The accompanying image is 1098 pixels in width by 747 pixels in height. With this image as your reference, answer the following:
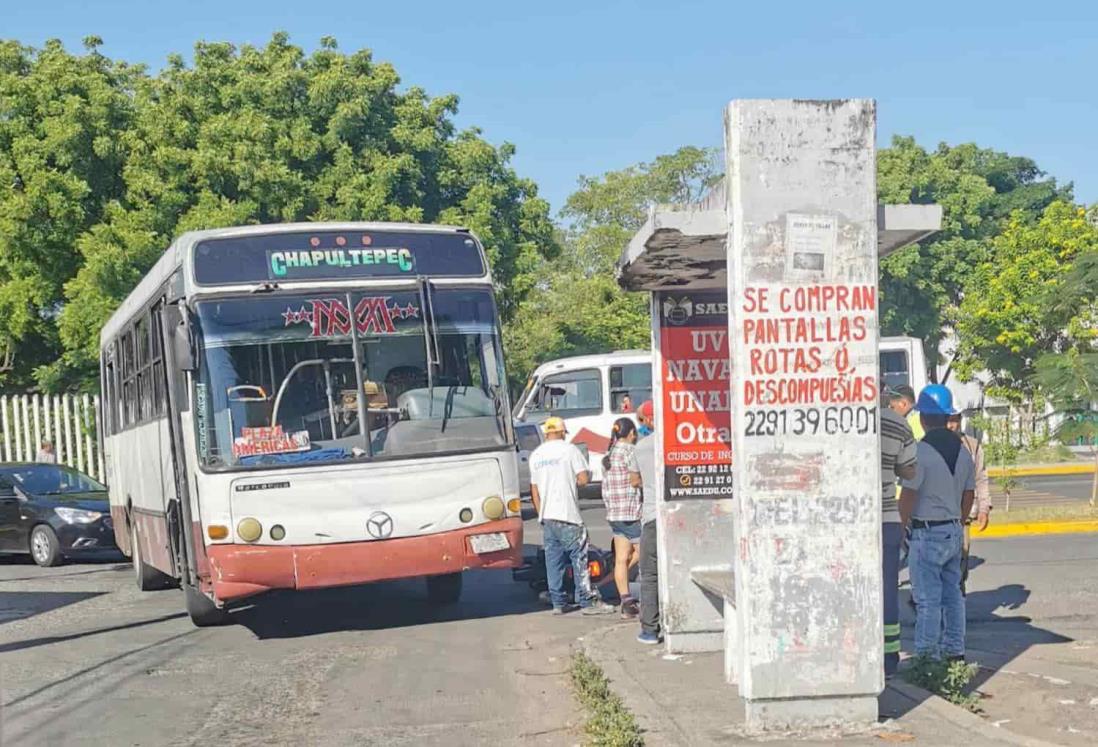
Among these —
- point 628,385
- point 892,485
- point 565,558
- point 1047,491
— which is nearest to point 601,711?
point 892,485

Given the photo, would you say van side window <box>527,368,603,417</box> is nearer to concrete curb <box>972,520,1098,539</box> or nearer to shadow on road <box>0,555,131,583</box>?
shadow on road <box>0,555,131,583</box>

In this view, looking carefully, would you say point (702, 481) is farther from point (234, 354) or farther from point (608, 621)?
point (234, 354)

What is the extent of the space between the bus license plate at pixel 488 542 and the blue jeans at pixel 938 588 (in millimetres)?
4167

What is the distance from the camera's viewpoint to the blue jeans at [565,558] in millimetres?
12461

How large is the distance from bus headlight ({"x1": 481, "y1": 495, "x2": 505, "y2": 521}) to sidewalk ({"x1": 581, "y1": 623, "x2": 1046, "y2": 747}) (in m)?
2.35

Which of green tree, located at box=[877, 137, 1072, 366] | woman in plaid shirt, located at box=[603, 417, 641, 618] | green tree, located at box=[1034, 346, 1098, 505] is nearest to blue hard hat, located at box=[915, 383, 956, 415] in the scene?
woman in plaid shirt, located at box=[603, 417, 641, 618]

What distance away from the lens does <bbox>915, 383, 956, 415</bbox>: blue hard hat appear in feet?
28.7

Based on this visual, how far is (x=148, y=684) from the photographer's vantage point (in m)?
9.92

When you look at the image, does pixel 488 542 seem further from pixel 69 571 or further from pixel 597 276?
pixel 597 276

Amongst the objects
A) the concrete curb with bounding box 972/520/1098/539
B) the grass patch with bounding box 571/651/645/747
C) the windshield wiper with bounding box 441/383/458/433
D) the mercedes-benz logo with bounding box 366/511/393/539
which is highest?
the windshield wiper with bounding box 441/383/458/433

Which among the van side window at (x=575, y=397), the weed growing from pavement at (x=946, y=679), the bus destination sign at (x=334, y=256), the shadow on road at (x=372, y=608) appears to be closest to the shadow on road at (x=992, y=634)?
the weed growing from pavement at (x=946, y=679)

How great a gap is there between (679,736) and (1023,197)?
4943cm

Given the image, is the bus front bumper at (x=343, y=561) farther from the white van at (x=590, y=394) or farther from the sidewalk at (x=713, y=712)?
the white van at (x=590, y=394)

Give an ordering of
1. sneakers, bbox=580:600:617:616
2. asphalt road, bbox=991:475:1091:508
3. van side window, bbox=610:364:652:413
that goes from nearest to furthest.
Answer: sneakers, bbox=580:600:617:616
asphalt road, bbox=991:475:1091:508
van side window, bbox=610:364:652:413
